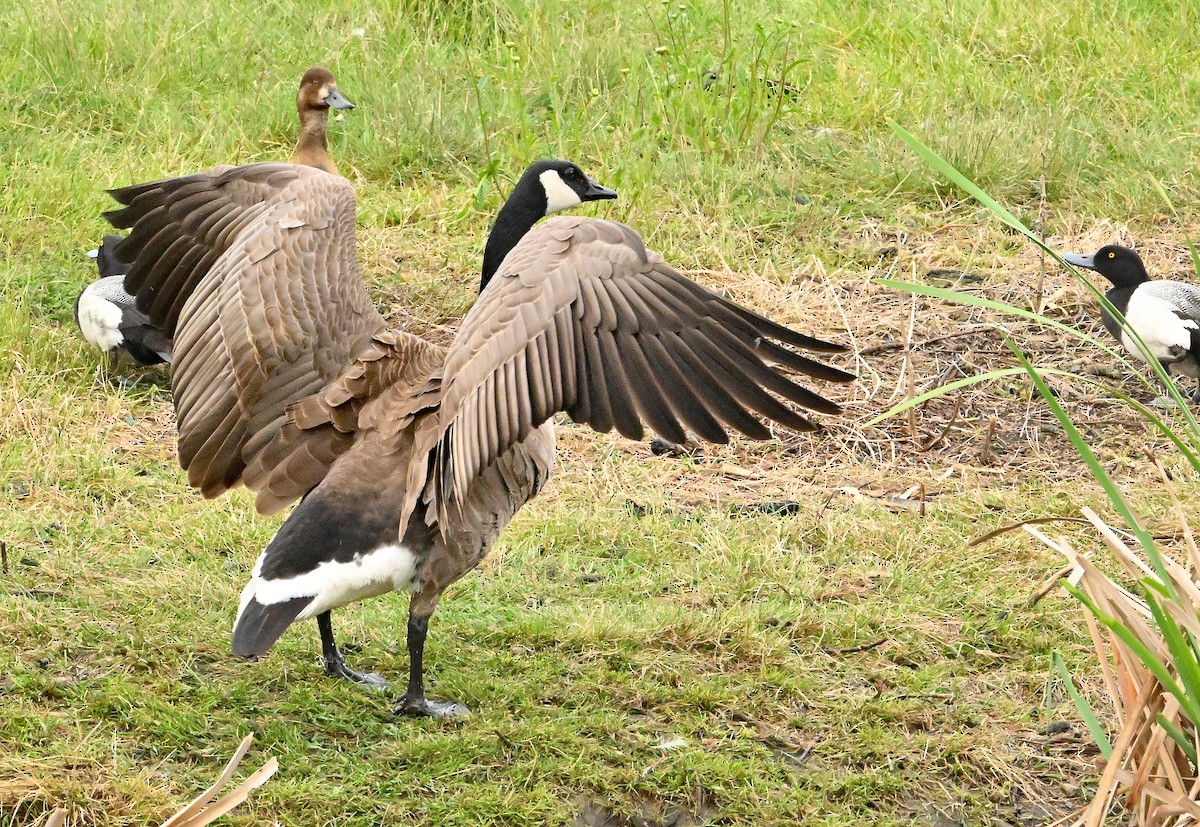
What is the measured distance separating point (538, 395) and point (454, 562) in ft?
2.42

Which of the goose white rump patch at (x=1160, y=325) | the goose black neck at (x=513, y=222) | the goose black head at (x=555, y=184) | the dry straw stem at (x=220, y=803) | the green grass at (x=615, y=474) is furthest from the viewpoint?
the goose white rump patch at (x=1160, y=325)

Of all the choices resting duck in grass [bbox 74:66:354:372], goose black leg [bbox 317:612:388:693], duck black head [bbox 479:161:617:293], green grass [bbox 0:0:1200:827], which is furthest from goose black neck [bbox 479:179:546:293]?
resting duck in grass [bbox 74:66:354:372]

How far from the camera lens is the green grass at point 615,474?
3.87m

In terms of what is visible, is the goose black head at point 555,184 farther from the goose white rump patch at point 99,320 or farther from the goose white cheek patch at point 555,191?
the goose white rump patch at point 99,320

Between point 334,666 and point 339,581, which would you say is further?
point 334,666

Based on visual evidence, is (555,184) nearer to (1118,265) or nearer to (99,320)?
(99,320)

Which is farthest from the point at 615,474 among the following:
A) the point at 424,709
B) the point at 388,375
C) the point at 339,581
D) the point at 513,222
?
the point at 339,581

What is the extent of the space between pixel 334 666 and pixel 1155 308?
421 cm

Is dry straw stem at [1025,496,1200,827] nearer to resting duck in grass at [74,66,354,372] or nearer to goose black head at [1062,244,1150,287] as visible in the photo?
goose black head at [1062,244,1150,287]

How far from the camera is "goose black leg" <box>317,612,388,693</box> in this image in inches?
166

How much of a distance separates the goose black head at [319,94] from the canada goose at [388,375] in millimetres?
2906

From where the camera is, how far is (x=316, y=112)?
749 centimetres

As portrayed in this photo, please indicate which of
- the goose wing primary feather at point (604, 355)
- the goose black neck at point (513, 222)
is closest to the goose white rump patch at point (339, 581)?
the goose wing primary feather at point (604, 355)

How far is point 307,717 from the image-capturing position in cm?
405
